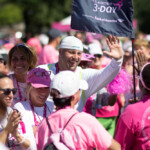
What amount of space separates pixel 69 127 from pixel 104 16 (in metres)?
2.10

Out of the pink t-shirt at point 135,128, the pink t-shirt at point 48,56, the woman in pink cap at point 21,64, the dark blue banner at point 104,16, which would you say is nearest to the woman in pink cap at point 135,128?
the pink t-shirt at point 135,128

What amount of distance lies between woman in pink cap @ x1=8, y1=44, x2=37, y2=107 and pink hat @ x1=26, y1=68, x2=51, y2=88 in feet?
2.55

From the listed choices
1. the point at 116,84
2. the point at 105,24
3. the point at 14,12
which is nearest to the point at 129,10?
the point at 105,24

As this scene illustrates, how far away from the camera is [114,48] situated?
4020 millimetres

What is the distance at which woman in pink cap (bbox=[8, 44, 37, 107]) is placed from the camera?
4.77 meters

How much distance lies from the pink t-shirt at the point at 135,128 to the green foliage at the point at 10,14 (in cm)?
6738

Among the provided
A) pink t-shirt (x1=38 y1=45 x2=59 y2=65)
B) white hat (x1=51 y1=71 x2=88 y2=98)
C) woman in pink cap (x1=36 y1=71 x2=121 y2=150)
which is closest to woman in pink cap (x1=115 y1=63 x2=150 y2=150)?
woman in pink cap (x1=36 y1=71 x2=121 y2=150)

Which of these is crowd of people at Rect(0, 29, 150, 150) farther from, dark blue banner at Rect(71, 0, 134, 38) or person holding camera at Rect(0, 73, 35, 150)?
dark blue banner at Rect(71, 0, 134, 38)

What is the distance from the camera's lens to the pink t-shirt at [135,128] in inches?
126

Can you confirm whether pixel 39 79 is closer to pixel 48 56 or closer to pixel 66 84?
pixel 66 84

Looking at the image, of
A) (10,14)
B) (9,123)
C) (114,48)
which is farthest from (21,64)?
(10,14)

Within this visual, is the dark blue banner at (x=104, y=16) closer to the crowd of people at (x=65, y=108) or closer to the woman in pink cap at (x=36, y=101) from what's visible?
the crowd of people at (x=65, y=108)

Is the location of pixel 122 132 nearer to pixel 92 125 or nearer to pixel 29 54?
pixel 92 125

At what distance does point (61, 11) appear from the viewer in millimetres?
47125
